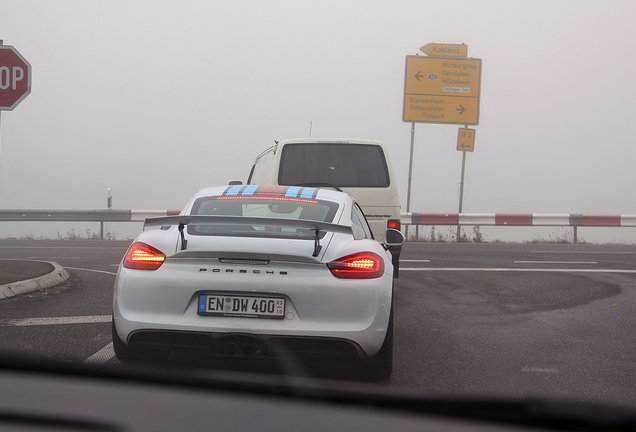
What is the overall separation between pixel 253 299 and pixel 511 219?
1782cm

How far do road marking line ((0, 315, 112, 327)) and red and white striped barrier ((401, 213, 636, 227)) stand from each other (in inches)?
580

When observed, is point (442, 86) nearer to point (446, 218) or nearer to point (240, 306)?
point (446, 218)

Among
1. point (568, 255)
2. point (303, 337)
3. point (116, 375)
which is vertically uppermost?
point (116, 375)

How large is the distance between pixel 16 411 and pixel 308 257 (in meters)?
2.41

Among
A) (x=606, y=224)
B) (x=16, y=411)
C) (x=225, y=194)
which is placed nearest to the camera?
(x=16, y=411)

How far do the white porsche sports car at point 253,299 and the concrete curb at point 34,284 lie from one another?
3.85 m

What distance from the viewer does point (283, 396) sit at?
168 cm

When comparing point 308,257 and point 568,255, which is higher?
point 308,257

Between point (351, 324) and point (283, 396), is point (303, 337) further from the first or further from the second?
point (283, 396)

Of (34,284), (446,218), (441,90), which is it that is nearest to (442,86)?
(441,90)

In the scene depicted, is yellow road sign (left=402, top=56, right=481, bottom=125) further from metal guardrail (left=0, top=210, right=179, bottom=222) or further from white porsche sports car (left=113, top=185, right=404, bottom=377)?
white porsche sports car (left=113, top=185, right=404, bottom=377)

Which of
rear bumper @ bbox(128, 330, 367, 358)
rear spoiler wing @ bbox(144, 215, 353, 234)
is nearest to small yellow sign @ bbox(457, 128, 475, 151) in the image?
rear spoiler wing @ bbox(144, 215, 353, 234)

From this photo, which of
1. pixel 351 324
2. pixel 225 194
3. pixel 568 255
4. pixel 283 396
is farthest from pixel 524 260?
pixel 283 396

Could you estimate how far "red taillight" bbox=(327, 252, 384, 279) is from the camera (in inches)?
150
